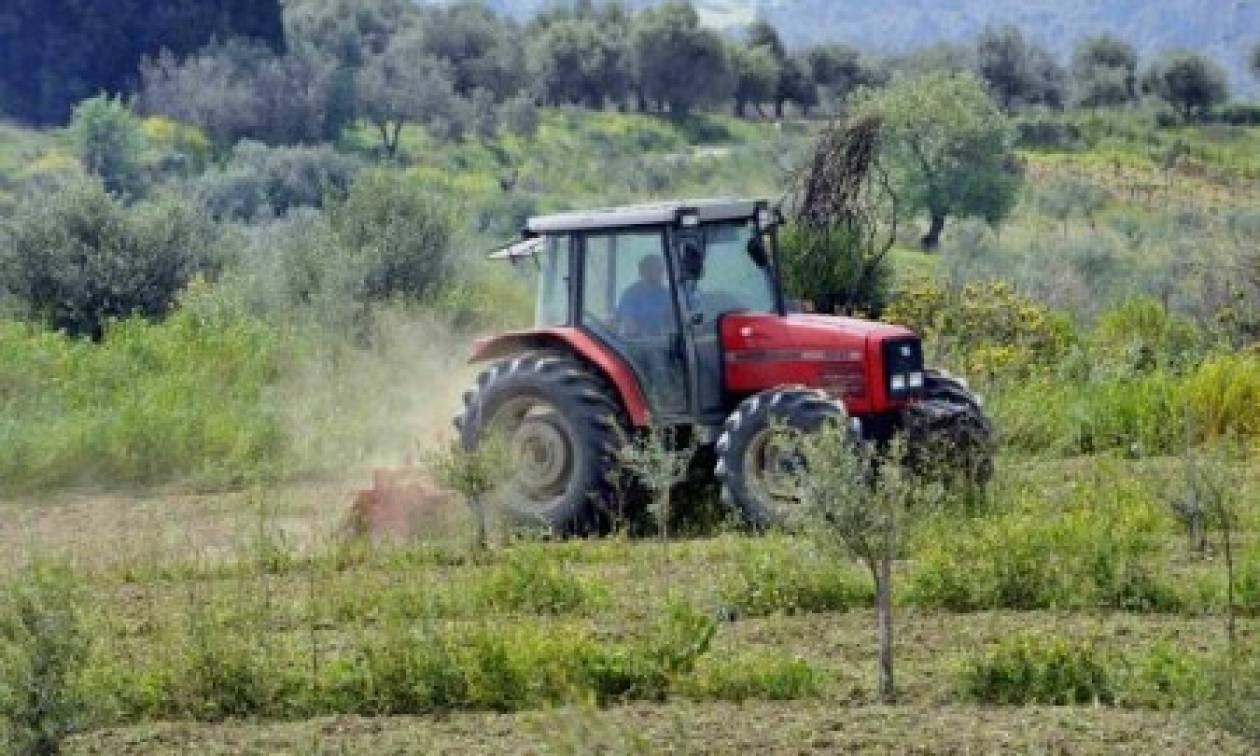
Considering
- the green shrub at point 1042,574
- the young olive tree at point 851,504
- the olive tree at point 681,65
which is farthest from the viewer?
the olive tree at point 681,65

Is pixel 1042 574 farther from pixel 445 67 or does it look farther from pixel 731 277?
pixel 445 67

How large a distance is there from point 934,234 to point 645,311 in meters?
31.1

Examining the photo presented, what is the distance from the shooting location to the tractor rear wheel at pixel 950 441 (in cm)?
1248

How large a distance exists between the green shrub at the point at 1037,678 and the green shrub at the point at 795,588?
1750 mm

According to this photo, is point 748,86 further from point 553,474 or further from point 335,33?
point 553,474

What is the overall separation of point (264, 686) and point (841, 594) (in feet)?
9.70

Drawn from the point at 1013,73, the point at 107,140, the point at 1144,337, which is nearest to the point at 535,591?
the point at 1144,337

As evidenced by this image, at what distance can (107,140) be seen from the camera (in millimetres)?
43750

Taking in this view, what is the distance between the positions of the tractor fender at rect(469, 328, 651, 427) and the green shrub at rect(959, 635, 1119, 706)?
513cm

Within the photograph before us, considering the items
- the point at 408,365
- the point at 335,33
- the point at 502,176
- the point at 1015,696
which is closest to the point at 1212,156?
the point at 502,176

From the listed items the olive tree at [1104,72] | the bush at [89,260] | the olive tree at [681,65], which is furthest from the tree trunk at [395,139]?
the olive tree at [1104,72]

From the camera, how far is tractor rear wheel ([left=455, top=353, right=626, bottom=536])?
42.3ft

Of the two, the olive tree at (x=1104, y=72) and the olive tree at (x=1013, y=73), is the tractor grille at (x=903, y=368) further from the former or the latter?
the olive tree at (x=1104, y=72)

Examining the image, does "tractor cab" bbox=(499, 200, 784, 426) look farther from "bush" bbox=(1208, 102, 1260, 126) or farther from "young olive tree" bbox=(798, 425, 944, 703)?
"bush" bbox=(1208, 102, 1260, 126)
